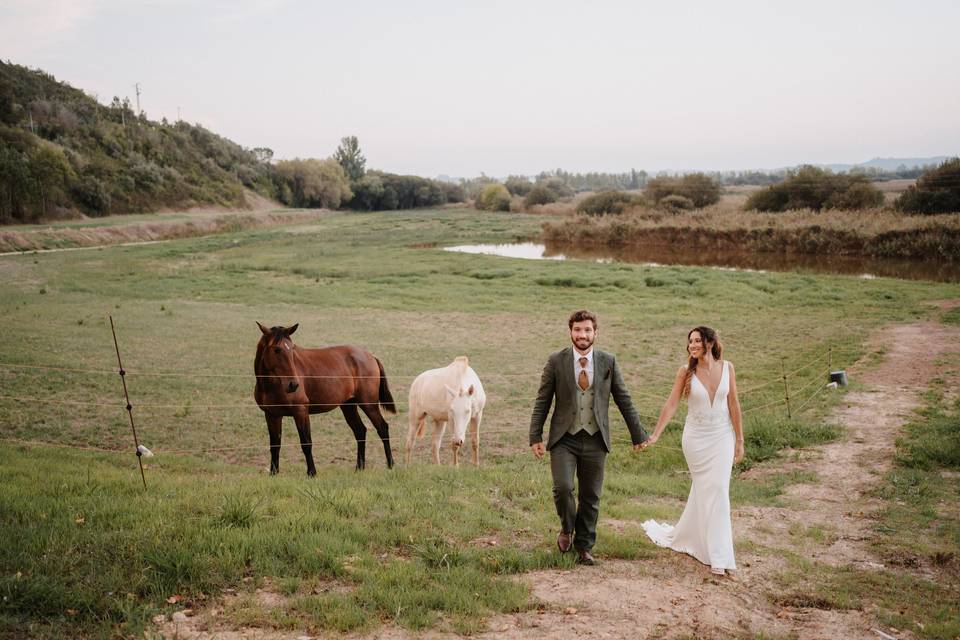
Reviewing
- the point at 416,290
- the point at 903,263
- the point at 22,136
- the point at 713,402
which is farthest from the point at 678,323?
the point at 22,136

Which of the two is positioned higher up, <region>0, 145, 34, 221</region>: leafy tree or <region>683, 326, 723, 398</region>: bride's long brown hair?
<region>0, 145, 34, 221</region>: leafy tree

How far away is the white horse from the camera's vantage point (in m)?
9.60

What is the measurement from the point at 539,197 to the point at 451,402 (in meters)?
101

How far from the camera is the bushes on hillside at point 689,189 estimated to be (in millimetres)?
74312

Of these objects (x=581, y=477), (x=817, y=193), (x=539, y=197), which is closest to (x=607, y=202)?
(x=817, y=193)

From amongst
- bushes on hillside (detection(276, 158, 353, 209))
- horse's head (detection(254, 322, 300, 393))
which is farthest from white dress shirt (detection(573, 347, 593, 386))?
bushes on hillside (detection(276, 158, 353, 209))

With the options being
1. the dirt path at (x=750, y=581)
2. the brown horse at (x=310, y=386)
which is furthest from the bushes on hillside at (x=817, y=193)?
the brown horse at (x=310, y=386)

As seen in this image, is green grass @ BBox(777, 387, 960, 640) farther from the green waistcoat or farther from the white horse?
the white horse

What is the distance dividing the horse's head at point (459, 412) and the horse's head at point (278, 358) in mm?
2275

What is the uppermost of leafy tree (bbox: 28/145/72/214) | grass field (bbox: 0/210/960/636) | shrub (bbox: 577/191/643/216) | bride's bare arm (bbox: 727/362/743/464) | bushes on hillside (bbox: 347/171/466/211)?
bushes on hillside (bbox: 347/171/466/211)

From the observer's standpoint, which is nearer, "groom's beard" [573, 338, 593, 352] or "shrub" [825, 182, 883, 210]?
"groom's beard" [573, 338, 593, 352]

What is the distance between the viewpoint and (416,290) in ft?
99.0

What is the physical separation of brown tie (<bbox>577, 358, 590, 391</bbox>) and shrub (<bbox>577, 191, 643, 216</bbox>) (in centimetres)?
7325

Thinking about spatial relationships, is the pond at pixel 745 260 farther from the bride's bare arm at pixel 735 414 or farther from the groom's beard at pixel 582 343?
the groom's beard at pixel 582 343
